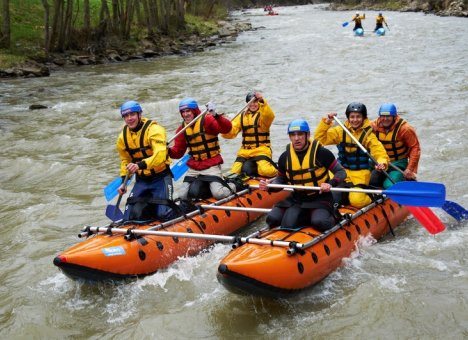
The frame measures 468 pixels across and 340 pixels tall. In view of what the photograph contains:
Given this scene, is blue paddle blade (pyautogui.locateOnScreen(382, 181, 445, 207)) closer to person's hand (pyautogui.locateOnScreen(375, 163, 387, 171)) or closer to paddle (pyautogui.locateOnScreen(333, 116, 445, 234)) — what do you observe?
paddle (pyautogui.locateOnScreen(333, 116, 445, 234))

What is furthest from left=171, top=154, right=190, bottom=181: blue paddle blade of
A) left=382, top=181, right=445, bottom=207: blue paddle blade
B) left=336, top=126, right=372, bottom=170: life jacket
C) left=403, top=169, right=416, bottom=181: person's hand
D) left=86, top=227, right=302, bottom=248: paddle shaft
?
left=403, top=169, right=416, bottom=181: person's hand

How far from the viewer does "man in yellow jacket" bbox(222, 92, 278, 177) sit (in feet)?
28.0

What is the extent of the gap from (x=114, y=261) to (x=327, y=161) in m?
2.55

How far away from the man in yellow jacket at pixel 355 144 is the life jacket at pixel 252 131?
1313 mm

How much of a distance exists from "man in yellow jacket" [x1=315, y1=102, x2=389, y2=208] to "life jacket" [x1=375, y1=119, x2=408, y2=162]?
1.54 ft

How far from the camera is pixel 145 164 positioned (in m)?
6.60

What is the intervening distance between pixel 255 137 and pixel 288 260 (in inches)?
135

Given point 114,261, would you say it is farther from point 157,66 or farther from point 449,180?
point 157,66

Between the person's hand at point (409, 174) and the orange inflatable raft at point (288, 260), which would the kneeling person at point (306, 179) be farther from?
the person's hand at point (409, 174)

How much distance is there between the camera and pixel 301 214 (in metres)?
6.25

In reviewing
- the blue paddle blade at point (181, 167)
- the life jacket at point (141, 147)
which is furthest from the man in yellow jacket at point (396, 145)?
the life jacket at point (141, 147)

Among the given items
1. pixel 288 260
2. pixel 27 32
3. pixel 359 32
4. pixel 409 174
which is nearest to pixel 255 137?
pixel 409 174

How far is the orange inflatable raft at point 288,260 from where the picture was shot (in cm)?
524

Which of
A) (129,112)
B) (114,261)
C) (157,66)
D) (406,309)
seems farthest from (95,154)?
(157,66)
